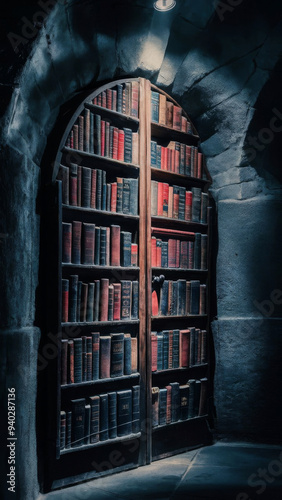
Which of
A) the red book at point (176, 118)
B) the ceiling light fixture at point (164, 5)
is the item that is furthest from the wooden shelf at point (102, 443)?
the ceiling light fixture at point (164, 5)

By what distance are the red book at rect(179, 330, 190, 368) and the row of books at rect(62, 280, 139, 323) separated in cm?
44

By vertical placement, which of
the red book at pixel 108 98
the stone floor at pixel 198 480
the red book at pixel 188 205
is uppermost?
the red book at pixel 108 98

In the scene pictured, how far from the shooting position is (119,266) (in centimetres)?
297

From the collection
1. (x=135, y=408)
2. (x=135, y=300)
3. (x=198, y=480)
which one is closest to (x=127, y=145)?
(x=135, y=300)

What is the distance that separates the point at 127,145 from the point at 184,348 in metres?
1.40

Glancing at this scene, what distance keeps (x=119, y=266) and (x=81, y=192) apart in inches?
19.5

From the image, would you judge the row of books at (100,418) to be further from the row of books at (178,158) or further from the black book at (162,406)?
the row of books at (178,158)

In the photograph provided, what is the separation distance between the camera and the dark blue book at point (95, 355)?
280cm

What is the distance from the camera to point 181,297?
3.38 m

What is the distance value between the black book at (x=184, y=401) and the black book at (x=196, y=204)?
3.81 feet

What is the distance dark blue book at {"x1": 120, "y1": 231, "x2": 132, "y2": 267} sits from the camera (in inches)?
119

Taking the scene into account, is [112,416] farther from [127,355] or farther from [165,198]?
[165,198]

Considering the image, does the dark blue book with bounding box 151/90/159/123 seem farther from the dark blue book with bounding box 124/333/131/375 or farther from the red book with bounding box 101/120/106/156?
the dark blue book with bounding box 124/333/131/375

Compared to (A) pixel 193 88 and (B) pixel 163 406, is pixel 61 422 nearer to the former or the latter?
(B) pixel 163 406
